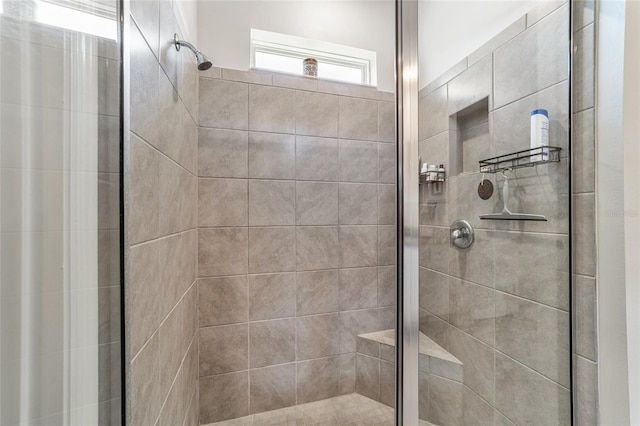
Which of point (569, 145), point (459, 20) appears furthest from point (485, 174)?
point (459, 20)

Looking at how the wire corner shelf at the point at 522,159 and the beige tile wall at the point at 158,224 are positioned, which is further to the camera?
the wire corner shelf at the point at 522,159

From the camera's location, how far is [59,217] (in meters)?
0.40

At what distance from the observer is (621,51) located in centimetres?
70

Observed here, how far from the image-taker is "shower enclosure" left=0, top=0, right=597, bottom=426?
Result: 1.30 feet

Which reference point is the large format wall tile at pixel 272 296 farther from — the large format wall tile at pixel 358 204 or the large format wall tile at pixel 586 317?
the large format wall tile at pixel 586 317

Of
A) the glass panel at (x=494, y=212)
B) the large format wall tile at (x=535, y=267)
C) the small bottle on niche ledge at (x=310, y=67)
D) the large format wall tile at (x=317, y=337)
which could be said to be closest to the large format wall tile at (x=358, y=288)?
the large format wall tile at (x=317, y=337)

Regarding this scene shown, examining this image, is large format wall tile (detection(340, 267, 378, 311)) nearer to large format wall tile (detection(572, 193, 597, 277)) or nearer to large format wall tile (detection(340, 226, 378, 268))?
large format wall tile (detection(340, 226, 378, 268))

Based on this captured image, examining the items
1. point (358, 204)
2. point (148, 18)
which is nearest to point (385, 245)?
point (358, 204)

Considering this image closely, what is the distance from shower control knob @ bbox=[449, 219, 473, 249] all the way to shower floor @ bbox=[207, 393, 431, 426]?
1047mm

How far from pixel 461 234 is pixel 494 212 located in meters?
0.12

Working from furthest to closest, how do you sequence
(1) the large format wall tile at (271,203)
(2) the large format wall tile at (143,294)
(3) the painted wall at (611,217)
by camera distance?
(1) the large format wall tile at (271,203) → (3) the painted wall at (611,217) → (2) the large format wall tile at (143,294)

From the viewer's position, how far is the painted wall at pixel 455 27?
91 centimetres

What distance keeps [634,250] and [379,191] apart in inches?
44.7

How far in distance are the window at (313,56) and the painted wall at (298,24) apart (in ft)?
0.11
